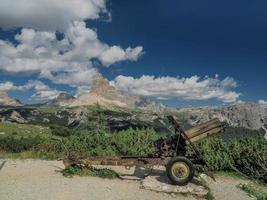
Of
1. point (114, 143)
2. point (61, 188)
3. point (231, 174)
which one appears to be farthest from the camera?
point (114, 143)

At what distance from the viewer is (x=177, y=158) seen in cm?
1433

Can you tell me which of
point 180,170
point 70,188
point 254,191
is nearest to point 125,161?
point 180,170

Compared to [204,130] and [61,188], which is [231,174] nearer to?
[204,130]

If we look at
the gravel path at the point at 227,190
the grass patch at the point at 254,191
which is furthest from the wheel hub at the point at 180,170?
the grass patch at the point at 254,191

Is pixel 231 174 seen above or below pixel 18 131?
below

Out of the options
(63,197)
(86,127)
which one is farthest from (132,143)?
(63,197)

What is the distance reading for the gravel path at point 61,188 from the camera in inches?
492

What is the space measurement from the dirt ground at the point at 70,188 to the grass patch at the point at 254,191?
1.07 feet

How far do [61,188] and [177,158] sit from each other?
4381 millimetres

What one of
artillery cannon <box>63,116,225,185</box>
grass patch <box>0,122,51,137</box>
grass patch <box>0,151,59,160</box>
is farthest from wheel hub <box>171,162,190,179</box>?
grass patch <box>0,122,51,137</box>

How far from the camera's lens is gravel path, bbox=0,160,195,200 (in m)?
12.5

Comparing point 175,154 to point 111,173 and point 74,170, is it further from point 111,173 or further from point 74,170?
point 74,170

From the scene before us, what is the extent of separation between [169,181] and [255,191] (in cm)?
355

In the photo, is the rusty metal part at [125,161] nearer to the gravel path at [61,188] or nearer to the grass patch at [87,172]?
the grass patch at [87,172]
